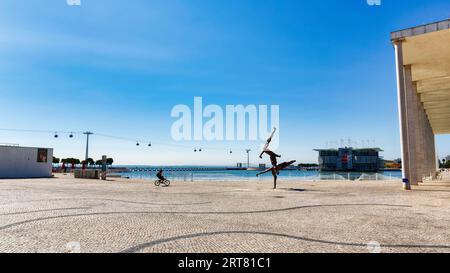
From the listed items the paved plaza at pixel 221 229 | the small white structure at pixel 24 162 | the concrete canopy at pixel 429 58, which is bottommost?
the paved plaza at pixel 221 229

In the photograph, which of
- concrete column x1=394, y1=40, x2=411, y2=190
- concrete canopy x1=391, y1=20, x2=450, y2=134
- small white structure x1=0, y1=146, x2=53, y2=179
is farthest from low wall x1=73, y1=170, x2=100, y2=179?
concrete canopy x1=391, y1=20, x2=450, y2=134

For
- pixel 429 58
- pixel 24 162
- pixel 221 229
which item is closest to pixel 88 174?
pixel 24 162

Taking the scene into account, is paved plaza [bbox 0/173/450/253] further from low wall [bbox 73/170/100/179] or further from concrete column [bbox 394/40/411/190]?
low wall [bbox 73/170/100/179]

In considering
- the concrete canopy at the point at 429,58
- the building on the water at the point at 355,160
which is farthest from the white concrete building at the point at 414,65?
the building on the water at the point at 355,160

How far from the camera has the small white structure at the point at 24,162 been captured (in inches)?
1543

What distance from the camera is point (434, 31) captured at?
2117 centimetres

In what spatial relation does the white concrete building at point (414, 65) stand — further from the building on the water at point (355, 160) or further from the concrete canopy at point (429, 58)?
the building on the water at point (355, 160)

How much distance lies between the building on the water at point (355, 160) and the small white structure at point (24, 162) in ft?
404

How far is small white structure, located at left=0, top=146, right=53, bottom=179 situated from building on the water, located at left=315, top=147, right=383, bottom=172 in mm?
123131

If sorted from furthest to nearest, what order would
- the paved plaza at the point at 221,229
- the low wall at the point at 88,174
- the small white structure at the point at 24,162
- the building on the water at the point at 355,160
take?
the building on the water at the point at 355,160 → the small white structure at the point at 24,162 → the low wall at the point at 88,174 → the paved plaza at the point at 221,229

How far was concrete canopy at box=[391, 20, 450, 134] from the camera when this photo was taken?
859 inches
